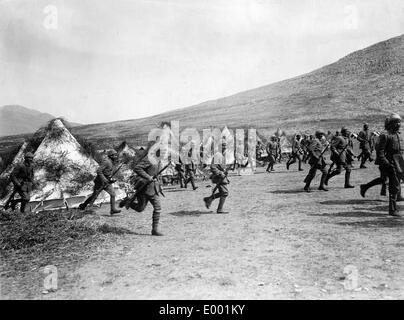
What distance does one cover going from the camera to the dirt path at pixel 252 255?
479cm

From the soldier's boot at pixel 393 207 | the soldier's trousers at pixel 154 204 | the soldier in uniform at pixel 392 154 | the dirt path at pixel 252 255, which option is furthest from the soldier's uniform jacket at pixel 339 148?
the soldier's trousers at pixel 154 204

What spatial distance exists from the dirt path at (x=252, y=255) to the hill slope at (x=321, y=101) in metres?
30.1

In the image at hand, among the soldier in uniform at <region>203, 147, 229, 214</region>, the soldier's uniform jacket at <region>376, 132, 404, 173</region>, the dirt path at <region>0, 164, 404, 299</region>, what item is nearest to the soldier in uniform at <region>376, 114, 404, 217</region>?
the soldier's uniform jacket at <region>376, 132, 404, 173</region>

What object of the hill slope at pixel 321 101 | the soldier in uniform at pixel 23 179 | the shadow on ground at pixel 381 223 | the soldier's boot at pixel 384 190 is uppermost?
the hill slope at pixel 321 101

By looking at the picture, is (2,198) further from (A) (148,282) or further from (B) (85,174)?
(A) (148,282)

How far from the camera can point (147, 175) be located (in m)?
7.40

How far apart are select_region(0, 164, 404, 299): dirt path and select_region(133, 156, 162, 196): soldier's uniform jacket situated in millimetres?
908

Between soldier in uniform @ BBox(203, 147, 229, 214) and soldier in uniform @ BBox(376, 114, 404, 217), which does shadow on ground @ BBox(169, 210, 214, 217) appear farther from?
soldier in uniform @ BBox(376, 114, 404, 217)

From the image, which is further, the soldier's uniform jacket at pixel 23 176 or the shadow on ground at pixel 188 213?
the soldier's uniform jacket at pixel 23 176

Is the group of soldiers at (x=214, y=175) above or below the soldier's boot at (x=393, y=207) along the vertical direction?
above

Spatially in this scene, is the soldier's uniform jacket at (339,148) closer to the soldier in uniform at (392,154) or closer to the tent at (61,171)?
the soldier in uniform at (392,154)
